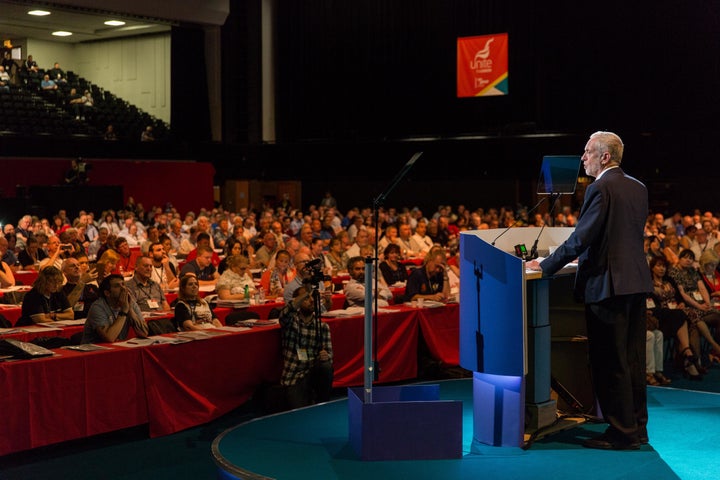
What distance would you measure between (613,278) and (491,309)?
0.64 m

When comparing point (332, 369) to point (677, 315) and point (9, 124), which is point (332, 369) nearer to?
point (677, 315)

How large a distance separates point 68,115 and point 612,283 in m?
24.7

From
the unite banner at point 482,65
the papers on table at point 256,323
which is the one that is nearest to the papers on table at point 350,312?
the papers on table at point 256,323

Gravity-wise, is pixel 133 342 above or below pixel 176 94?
below

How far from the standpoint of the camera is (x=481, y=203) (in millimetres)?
25938

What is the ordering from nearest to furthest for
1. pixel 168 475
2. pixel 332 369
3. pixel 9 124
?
pixel 168 475 < pixel 332 369 < pixel 9 124

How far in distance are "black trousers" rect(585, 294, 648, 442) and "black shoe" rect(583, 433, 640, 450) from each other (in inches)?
1.1

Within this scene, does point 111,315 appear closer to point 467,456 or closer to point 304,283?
point 304,283

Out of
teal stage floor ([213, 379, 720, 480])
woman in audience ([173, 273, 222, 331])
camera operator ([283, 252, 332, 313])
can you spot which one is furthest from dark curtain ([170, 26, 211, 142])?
teal stage floor ([213, 379, 720, 480])

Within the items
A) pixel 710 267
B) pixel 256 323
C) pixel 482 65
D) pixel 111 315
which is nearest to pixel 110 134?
pixel 482 65

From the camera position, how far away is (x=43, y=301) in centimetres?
841

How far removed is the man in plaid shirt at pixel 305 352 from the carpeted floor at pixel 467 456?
46 cm

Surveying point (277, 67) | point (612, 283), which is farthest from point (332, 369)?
point (277, 67)

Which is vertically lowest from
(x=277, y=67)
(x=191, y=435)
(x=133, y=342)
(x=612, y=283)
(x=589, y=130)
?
(x=191, y=435)
